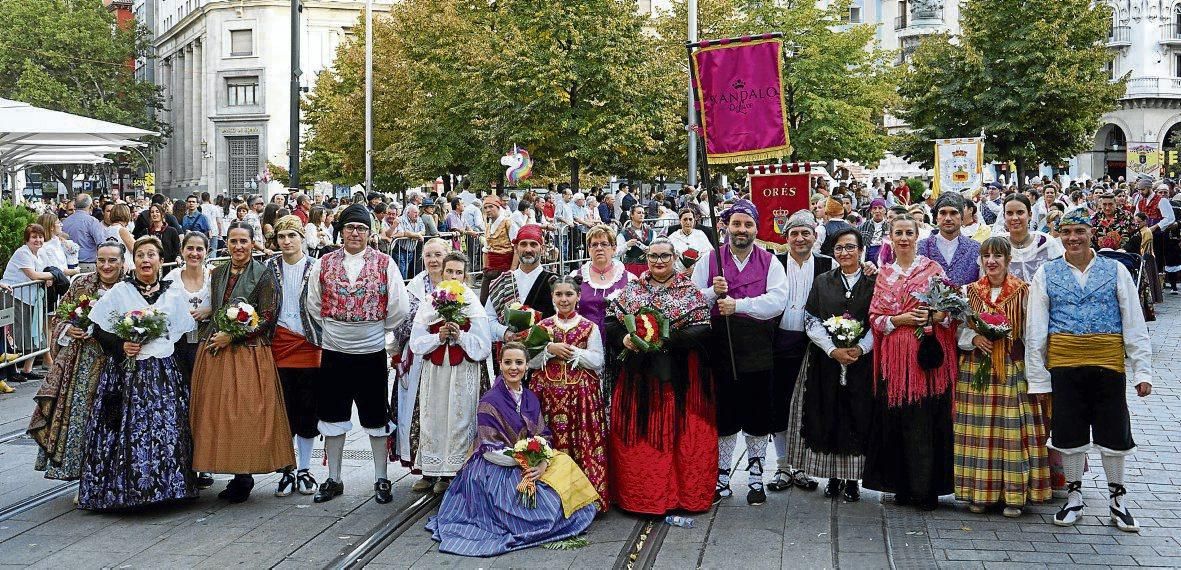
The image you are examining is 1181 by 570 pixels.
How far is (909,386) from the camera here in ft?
27.3

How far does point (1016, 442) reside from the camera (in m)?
8.09

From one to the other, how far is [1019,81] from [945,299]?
33.9 m

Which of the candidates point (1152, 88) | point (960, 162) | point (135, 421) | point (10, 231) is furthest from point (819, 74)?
point (1152, 88)

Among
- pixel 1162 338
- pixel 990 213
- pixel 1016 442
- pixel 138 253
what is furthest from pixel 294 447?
pixel 990 213

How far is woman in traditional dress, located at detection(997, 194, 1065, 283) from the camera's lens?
944 centimetres

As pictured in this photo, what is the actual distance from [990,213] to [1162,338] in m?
8.79

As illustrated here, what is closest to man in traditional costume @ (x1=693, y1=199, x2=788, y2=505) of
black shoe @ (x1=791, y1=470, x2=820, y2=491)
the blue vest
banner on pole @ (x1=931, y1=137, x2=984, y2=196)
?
black shoe @ (x1=791, y1=470, x2=820, y2=491)

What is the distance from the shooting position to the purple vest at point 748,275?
28.4 feet

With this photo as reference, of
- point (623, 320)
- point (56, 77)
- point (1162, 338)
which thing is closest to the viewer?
point (623, 320)

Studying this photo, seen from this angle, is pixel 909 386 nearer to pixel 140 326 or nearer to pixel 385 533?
pixel 385 533

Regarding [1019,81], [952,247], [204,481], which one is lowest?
[204,481]

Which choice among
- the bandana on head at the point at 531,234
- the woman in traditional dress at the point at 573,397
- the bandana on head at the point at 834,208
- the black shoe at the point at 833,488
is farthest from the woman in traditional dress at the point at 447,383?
the bandana on head at the point at 834,208

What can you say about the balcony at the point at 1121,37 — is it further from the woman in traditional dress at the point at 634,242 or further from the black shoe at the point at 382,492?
the black shoe at the point at 382,492

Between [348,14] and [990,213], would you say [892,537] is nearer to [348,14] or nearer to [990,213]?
[990,213]
